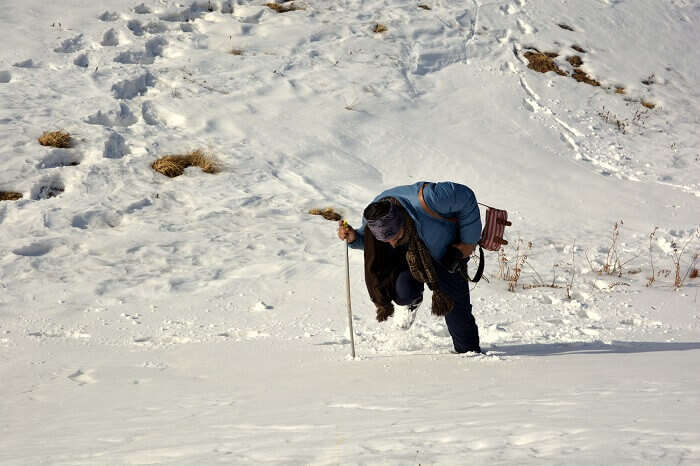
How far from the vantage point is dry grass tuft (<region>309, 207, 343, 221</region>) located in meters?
8.06

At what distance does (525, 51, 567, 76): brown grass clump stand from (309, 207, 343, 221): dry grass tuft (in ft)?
19.0

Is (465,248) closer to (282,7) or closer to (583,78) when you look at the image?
(583,78)

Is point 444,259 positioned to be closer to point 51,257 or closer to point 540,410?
point 540,410

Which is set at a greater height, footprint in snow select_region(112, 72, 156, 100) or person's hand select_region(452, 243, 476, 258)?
person's hand select_region(452, 243, 476, 258)

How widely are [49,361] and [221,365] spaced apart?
3.99 feet

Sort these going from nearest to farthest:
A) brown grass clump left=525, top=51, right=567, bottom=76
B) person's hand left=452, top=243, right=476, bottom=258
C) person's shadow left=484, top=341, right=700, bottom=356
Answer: person's hand left=452, top=243, right=476, bottom=258
person's shadow left=484, top=341, right=700, bottom=356
brown grass clump left=525, top=51, right=567, bottom=76

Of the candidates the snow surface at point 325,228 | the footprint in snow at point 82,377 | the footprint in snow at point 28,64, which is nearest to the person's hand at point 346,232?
the snow surface at point 325,228

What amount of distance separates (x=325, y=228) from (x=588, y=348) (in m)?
3.57

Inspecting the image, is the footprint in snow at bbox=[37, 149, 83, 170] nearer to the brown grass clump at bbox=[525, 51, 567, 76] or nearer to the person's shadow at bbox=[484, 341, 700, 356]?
the person's shadow at bbox=[484, 341, 700, 356]

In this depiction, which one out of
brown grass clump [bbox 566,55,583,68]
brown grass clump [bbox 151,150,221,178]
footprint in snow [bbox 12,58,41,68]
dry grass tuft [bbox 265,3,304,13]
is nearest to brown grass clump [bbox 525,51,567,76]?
brown grass clump [bbox 566,55,583,68]

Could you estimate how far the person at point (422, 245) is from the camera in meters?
4.04

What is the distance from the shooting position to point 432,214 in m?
4.12

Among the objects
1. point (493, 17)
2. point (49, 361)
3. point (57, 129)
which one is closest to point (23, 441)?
point (49, 361)

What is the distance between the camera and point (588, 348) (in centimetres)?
497
